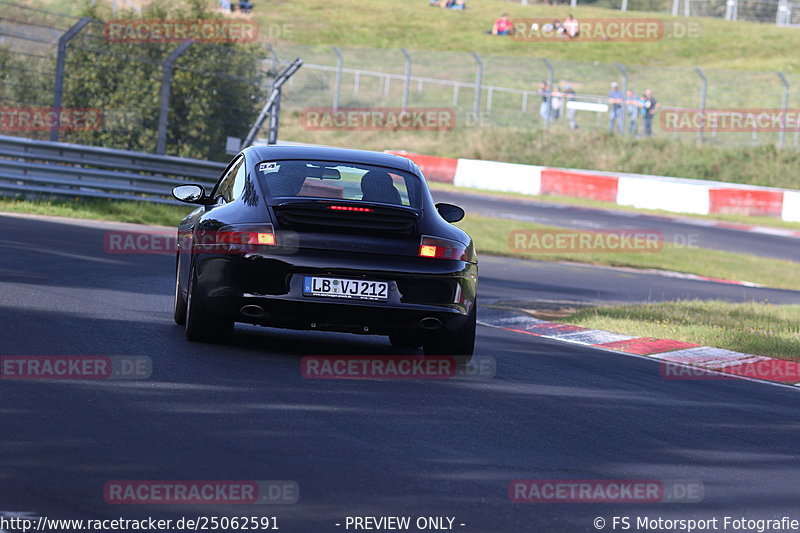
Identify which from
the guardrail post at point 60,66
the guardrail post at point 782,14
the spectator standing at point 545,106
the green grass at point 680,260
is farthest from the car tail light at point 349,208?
the guardrail post at point 782,14

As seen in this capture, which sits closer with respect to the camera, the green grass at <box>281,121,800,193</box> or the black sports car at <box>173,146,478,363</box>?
the black sports car at <box>173,146,478,363</box>

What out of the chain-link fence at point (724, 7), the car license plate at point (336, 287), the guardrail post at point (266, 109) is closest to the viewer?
the car license plate at point (336, 287)

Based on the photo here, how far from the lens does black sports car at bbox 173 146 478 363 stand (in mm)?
8055

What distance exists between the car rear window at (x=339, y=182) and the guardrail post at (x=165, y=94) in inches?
504

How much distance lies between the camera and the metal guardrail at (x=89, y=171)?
20297 mm

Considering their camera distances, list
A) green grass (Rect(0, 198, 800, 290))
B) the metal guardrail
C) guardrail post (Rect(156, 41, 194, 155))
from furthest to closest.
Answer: guardrail post (Rect(156, 41, 194, 155)) < green grass (Rect(0, 198, 800, 290)) < the metal guardrail

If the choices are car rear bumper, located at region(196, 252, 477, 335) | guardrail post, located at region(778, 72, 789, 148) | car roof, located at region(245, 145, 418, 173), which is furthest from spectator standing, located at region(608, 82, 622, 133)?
car rear bumper, located at region(196, 252, 477, 335)

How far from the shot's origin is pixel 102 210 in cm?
2080

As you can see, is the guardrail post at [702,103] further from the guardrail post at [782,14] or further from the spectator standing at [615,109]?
the guardrail post at [782,14]

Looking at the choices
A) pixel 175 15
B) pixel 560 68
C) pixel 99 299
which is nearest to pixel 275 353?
pixel 99 299

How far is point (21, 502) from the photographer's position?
4602 millimetres

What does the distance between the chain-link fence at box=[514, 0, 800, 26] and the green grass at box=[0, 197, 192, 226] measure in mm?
48149

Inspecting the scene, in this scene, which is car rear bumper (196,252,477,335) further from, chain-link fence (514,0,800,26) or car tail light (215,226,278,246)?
chain-link fence (514,0,800,26)

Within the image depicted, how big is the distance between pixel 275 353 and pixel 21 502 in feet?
13.5
